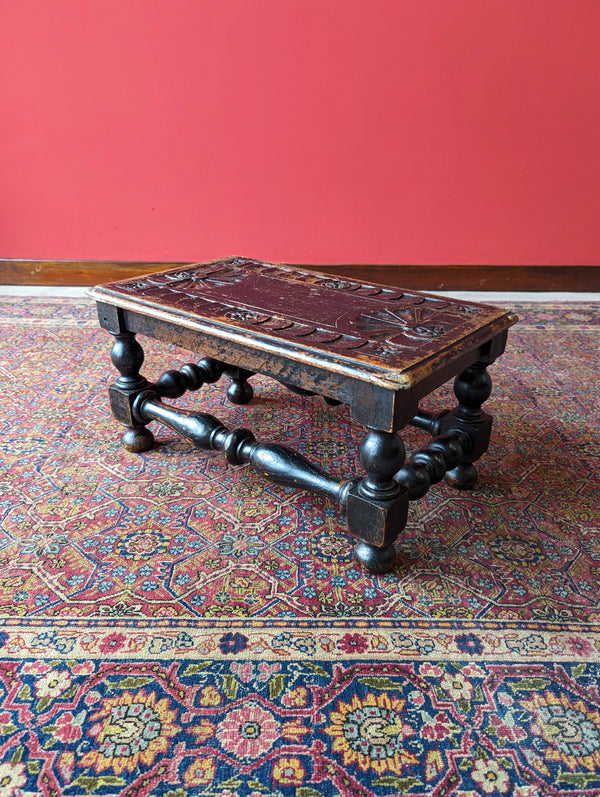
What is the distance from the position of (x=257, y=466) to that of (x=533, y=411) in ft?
4.54

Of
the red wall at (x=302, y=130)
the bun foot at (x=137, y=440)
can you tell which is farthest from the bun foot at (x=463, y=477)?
the red wall at (x=302, y=130)

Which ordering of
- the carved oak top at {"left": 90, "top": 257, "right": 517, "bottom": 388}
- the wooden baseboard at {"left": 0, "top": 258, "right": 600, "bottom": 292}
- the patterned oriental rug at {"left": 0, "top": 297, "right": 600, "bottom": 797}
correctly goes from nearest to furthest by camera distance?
1. the patterned oriental rug at {"left": 0, "top": 297, "right": 600, "bottom": 797}
2. the carved oak top at {"left": 90, "top": 257, "right": 517, "bottom": 388}
3. the wooden baseboard at {"left": 0, "top": 258, "right": 600, "bottom": 292}

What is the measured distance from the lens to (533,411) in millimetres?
2611

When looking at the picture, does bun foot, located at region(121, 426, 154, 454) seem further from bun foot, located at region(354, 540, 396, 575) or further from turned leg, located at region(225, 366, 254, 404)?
bun foot, located at region(354, 540, 396, 575)

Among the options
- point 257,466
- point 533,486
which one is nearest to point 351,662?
point 257,466

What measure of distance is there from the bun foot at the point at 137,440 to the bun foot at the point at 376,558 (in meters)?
1.01

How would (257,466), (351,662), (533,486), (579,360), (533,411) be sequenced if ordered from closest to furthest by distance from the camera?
(351,662)
(257,466)
(533,486)
(533,411)
(579,360)

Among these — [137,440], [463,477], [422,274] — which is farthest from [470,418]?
[422,274]

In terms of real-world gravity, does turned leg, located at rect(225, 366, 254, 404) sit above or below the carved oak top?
below

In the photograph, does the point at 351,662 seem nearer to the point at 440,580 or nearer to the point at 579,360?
the point at 440,580

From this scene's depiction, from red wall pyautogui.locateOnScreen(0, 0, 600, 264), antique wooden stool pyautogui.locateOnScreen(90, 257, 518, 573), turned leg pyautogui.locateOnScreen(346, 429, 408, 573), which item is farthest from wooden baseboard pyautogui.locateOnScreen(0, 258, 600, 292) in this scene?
turned leg pyautogui.locateOnScreen(346, 429, 408, 573)

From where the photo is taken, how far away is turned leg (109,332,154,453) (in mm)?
2172

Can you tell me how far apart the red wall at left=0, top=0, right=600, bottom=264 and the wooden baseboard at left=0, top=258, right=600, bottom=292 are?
0.08 metres

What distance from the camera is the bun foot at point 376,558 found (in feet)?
5.34
